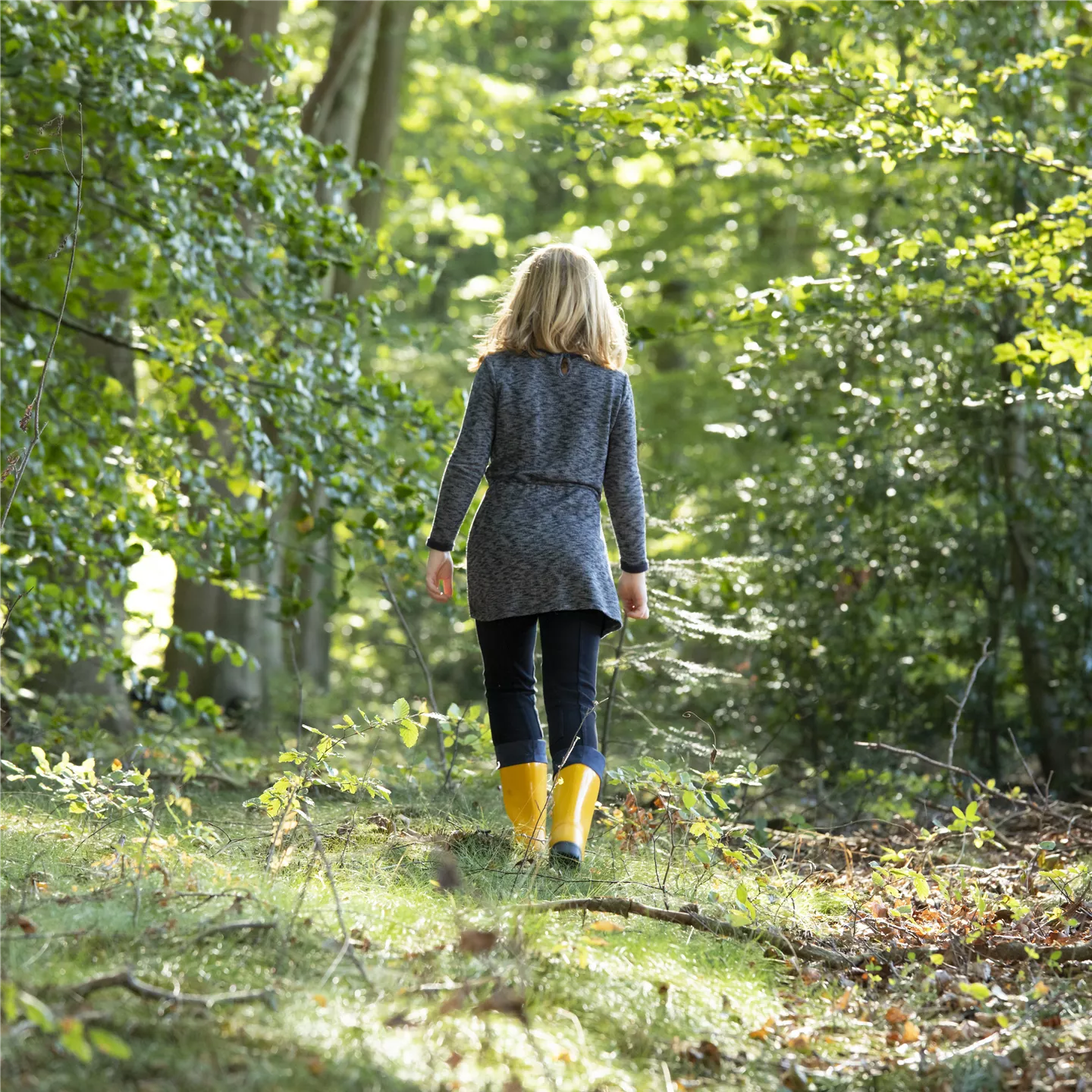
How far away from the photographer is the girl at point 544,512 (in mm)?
3918

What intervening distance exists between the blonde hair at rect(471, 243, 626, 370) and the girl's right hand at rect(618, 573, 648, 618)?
713 millimetres

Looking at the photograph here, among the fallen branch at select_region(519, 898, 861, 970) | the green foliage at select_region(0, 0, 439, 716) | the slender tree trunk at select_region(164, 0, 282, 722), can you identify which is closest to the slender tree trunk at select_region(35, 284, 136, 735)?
the green foliage at select_region(0, 0, 439, 716)

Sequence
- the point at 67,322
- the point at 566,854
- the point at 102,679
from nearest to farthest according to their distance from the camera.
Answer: the point at 566,854 → the point at 67,322 → the point at 102,679

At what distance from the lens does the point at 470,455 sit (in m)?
4.01

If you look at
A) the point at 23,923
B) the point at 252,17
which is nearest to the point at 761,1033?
the point at 23,923

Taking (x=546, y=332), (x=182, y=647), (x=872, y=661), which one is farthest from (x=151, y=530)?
(x=872, y=661)

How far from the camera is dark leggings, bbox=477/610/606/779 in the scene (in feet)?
13.0

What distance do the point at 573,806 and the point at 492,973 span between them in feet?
3.94

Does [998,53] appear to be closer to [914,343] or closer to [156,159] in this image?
[914,343]

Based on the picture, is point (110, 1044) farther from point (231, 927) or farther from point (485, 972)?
point (485, 972)

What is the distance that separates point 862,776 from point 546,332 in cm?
312

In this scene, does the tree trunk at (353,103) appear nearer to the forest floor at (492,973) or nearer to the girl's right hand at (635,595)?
the girl's right hand at (635,595)

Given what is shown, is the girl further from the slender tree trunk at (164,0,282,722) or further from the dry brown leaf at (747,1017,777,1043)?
the slender tree trunk at (164,0,282,722)

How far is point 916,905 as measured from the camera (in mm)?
4008
